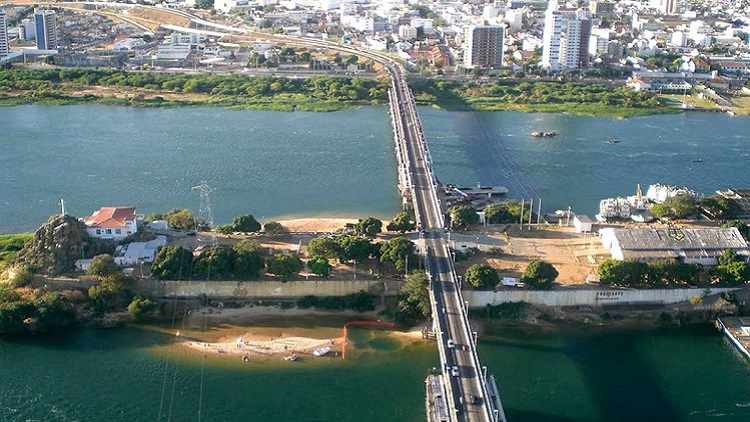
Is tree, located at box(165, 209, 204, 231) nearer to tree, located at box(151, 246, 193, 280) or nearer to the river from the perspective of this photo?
the river

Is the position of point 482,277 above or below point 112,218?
below

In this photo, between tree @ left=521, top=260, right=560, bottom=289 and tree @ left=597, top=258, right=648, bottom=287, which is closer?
tree @ left=521, top=260, right=560, bottom=289

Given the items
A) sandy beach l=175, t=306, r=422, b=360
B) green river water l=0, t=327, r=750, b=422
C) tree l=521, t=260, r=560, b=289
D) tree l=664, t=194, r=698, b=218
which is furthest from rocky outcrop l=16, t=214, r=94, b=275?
tree l=664, t=194, r=698, b=218

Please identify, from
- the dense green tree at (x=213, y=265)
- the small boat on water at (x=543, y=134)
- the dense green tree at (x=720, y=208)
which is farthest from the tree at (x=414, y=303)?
the small boat on water at (x=543, y=134)

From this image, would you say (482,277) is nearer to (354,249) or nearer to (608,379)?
(354,249)

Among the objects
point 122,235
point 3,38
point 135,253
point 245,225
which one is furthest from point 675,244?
point 3,38

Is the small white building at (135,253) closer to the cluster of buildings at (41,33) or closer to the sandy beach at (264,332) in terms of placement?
the sandy beach at (264,332)

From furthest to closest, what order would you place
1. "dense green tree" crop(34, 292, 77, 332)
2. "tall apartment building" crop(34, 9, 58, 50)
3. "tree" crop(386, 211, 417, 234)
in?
"tall apartment building" crop(34, 9, 58, 50)
"tree" crop(386, 211, 417, 234)
"dense green tree" crop(34, 292, 77, 332)
